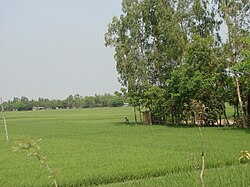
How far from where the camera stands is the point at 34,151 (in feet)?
9.48

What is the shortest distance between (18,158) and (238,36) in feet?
49.9

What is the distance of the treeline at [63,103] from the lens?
430ft

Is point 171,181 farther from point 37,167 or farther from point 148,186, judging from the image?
point 37,167

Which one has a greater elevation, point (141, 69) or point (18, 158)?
point (141, 69)

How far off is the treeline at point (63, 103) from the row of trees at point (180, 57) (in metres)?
92.7

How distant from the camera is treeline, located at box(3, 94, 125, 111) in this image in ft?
430

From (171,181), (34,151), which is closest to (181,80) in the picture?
(171,181)

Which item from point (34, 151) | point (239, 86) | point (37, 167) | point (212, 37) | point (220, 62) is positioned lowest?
point (37, 167)

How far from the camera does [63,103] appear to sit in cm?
14012

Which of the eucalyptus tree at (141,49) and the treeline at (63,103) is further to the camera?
the treeline at (63,103)

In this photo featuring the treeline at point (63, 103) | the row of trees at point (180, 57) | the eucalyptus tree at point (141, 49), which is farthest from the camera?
the treeline at point (63, 103)

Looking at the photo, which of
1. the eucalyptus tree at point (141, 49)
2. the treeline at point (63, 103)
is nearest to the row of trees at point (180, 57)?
the eucalyptus tree at point (141, 49)

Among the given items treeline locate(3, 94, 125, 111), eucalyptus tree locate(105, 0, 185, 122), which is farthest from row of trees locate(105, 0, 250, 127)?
treeline locate(3, 94, 125, 111)

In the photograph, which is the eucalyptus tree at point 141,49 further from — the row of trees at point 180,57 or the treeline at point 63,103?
the treeline at point 63,103
